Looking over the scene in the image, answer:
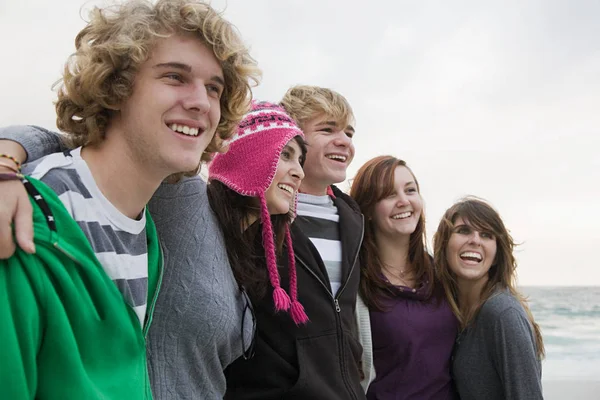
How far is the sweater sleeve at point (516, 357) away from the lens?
268 cm

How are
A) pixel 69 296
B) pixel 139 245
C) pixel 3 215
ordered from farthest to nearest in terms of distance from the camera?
pixel 139 245, pixel 69 296, pixel 3 215

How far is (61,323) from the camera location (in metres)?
1.24

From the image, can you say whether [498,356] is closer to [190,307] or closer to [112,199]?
[190,307]

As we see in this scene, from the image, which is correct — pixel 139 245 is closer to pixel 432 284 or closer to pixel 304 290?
pixel 304 290

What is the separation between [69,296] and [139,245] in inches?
14.1

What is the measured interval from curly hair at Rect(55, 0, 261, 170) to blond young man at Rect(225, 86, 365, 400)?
104 centimetres

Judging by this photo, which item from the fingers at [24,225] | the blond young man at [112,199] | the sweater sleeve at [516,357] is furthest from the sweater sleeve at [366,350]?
the fingers at [24,225]

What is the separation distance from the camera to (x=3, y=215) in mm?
1168

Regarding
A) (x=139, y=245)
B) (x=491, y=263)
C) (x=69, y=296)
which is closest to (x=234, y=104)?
(x=139, y=245)

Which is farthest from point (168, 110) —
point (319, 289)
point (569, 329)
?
point (569, 329)

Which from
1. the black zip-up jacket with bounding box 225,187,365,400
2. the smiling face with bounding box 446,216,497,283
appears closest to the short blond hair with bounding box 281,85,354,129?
the black zip-up jacket with bounding box 225,187,365,400

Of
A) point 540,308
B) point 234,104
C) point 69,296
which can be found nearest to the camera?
point 69,296

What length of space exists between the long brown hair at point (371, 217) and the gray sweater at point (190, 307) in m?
1.22

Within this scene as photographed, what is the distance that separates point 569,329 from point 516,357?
42.5 ft
